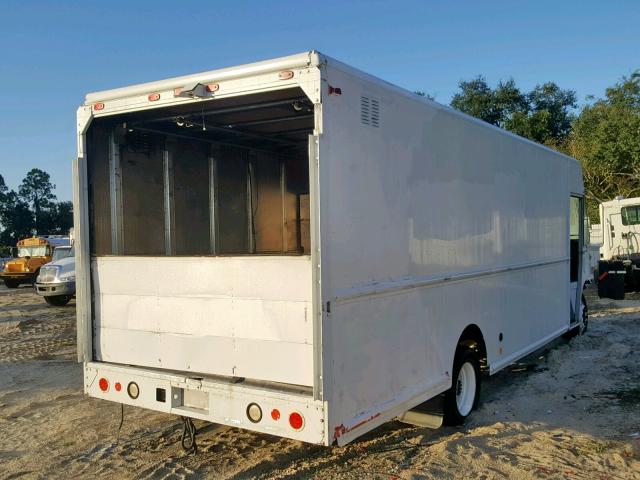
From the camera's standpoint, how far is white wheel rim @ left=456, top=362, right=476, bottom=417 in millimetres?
5934

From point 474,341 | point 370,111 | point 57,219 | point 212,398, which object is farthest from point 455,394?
point 57,219

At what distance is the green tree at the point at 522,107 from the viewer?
116ft

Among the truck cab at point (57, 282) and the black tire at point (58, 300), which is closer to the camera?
the truck cab at point (57, 282)

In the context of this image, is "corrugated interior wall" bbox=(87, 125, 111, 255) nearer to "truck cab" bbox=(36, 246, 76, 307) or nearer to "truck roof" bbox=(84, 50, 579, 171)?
"truck roof" bbox=(84, 50, 579, 171)

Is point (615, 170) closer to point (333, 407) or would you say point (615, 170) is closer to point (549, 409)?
point (549, 409)

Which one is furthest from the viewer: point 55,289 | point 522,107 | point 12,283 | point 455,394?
point 522,107

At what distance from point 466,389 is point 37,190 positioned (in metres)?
71.2

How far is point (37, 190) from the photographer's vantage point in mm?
68438

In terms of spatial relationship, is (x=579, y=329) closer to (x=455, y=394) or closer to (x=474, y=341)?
(x=474, y=341)

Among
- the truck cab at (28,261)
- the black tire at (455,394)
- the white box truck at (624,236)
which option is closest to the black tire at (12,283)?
the truck cab at (28,261)

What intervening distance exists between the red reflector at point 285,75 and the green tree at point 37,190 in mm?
68140

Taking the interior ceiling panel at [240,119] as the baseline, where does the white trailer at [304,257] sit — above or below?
below

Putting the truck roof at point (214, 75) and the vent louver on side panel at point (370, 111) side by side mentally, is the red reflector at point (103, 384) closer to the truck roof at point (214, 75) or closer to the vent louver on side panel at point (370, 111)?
the truck roof at point (214, 75)

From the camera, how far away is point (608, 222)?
61.8 feet
